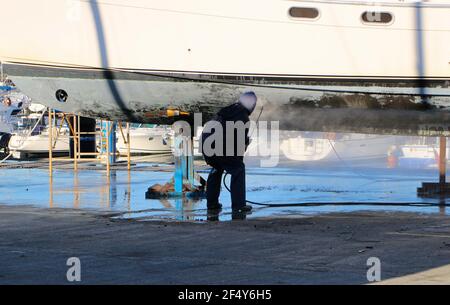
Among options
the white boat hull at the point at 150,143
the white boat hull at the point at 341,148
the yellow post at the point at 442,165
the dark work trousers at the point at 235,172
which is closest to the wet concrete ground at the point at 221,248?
the dark work trousers at the point at 235,172

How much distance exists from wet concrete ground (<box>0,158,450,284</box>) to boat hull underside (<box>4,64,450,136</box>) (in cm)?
109

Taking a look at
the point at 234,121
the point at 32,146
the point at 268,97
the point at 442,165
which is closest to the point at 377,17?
the point at 268,97

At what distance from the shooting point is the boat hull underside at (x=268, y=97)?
39.6 ft

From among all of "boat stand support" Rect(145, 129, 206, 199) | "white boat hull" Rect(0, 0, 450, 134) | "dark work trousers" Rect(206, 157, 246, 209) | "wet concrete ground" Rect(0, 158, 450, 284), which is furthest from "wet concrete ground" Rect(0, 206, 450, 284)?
"white boat hull" Rect(0, 0, 450, 134)

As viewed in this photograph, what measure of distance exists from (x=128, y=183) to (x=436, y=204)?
19.2 feet

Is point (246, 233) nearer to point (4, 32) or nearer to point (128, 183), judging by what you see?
point (4, 32)

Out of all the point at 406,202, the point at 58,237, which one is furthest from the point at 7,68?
the point at 406,202

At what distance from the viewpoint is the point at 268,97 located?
12.3 metres

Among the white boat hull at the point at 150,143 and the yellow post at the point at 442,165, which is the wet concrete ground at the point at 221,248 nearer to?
the yellow post at the point at 442,165

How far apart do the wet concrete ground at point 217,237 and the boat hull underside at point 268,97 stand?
109 cm

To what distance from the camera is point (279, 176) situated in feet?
57.0

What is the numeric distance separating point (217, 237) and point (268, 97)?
4.23 metres

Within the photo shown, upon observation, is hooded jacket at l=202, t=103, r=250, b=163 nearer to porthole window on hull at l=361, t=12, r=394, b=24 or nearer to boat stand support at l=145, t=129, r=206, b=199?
boat stand support at l=145, t=129, r=206, b=199

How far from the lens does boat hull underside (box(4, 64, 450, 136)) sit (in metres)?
12.1
